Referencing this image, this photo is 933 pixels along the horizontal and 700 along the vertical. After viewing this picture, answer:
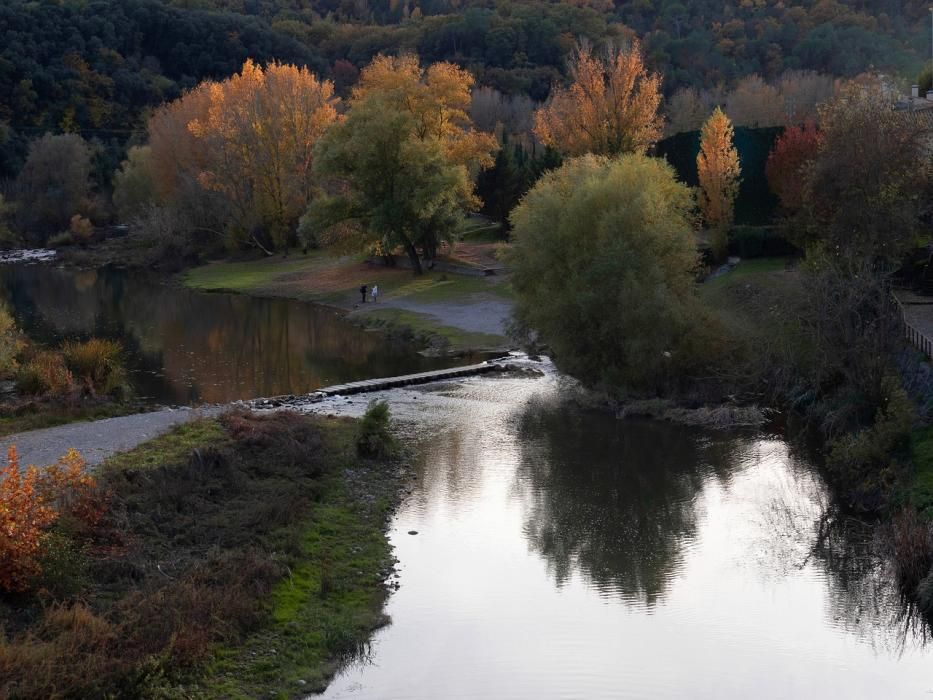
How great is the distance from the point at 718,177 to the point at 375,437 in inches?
1041

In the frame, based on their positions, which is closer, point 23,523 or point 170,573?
point 23,523

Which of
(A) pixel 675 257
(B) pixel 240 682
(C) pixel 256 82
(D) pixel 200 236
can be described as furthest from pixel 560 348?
(D) pixel 200 236

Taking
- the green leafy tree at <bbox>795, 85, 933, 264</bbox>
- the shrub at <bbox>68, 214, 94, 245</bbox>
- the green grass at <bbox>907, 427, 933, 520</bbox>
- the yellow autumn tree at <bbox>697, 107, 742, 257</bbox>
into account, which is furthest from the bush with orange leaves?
the shrub at <bbox>68, 214, 94, 245</bbox>

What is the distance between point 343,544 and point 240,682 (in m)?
5.40

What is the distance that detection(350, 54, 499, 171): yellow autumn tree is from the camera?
184 ft

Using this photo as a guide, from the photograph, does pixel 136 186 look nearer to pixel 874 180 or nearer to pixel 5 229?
pixel 5 229

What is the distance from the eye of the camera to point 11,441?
2319cm

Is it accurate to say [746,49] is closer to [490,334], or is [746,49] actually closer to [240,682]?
[490,334]

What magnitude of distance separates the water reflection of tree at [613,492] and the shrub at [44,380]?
1300 cm

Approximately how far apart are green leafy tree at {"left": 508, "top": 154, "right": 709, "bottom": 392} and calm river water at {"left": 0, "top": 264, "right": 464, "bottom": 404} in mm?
7484

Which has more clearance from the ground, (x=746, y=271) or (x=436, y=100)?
(x=436, y=100)

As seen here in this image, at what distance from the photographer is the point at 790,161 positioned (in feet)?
143

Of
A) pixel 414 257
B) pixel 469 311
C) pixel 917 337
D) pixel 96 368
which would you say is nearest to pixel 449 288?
pixel 414 257

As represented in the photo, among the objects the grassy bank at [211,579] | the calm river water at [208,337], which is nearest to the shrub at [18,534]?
the grassy bank at [211,579]
